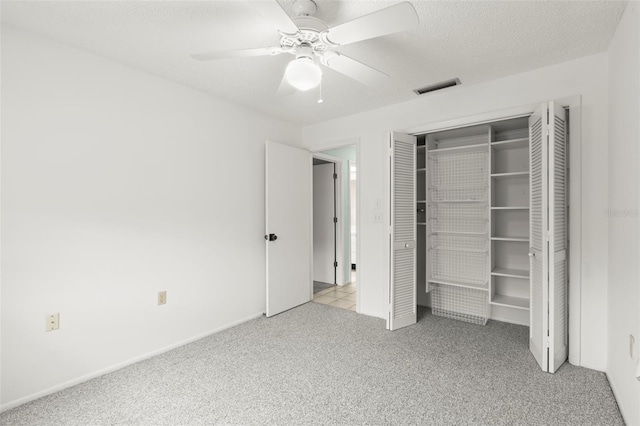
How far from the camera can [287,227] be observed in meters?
3.82

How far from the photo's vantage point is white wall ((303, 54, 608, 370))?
233 cm

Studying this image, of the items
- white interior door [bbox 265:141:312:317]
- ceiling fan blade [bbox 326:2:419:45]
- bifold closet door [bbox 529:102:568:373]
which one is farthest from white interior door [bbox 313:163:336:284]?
ceiling fan blade [bbox 326:2:419:45]

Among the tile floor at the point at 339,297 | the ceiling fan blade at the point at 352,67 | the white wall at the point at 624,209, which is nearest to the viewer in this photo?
the white wall at the point at 624,209

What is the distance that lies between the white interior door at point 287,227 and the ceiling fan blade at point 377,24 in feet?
6.92

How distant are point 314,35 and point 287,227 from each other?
2.40 m

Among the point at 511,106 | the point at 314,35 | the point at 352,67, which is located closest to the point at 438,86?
the point at 511,106

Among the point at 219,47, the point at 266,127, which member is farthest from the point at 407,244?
the point at 219,47

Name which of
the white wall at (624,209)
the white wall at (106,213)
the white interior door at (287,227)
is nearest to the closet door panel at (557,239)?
the white wall at (624,209)

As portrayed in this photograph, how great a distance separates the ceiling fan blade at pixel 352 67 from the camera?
5.95ft

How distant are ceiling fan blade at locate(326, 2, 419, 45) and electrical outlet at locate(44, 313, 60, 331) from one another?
2.47 meters

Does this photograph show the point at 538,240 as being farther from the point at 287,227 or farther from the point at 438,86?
the point at 287,227

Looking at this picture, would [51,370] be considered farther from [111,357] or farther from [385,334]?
[385,334]

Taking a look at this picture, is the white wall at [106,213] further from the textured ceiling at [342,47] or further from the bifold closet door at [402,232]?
the bifold closet door at [402,232]

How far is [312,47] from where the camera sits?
182 centimetres
